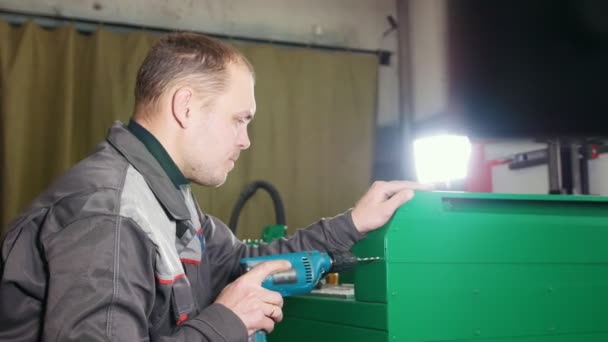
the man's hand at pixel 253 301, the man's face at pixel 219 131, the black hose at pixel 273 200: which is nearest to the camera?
the man's hand at pixel 253 301

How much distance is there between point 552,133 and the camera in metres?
1.45

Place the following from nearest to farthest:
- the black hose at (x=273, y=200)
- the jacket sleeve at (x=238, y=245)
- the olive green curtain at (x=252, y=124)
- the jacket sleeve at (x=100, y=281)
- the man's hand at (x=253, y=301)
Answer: the jacket sleeve at (x=100, y=281)
the man's hand at (x=253, y=301)
the jacket sleeve at (x=238, y=245)
the black hose at (x=273, y=200)
the olive green curtain at (x=252, y=124)

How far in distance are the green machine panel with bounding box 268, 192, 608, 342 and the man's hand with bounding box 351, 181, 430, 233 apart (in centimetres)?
3

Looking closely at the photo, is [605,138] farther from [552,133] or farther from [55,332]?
[55,332]

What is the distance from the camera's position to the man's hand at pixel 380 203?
100 cm

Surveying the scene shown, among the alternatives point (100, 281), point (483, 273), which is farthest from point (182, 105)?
point (483, 273)

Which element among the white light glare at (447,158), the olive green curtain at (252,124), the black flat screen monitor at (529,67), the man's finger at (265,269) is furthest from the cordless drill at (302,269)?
the olive green curtain at (252,124)

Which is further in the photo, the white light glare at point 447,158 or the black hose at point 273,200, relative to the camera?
the black hose at point 273,200

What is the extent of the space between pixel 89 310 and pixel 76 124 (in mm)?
1813

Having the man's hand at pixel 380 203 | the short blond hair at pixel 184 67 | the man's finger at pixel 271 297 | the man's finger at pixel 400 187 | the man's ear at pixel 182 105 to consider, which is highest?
the short blond hair at pixel 184 67

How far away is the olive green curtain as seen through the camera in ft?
7.46

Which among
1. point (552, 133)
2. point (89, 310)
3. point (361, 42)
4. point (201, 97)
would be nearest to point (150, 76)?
point (201, 97)

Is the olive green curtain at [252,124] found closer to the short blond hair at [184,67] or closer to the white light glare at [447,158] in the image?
the white light glare at [447,158]

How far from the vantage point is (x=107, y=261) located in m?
0.75
